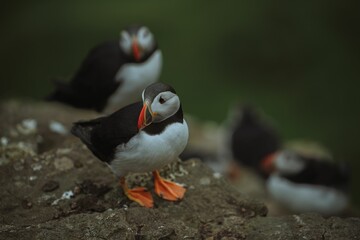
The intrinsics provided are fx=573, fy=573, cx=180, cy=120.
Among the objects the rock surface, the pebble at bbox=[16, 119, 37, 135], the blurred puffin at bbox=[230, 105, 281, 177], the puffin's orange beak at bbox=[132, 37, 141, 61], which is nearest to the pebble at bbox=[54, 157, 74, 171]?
the rock surface

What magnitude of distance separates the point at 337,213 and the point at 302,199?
1.47ft

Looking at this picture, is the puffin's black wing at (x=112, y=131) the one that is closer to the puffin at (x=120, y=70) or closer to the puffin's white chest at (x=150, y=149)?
the puffin's white chest at (x=150, y=149)

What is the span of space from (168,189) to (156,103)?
0.75 m

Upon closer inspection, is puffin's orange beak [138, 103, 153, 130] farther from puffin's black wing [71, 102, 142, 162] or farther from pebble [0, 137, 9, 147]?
pebble [0, 137, 9, 147]

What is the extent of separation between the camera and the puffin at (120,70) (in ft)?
17.0

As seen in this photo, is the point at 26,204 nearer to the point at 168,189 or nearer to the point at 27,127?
the point at 168,189

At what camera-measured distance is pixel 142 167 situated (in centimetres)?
369

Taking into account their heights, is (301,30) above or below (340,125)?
above

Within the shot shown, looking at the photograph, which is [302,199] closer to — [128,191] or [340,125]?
[128,191]

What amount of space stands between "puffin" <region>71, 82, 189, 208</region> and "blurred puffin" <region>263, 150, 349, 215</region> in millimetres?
2995

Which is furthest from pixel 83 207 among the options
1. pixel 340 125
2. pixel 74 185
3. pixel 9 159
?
pixel 340 125

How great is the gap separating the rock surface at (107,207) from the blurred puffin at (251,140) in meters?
3.66

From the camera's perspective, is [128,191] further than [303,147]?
No

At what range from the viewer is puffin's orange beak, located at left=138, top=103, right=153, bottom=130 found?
3.39 m
